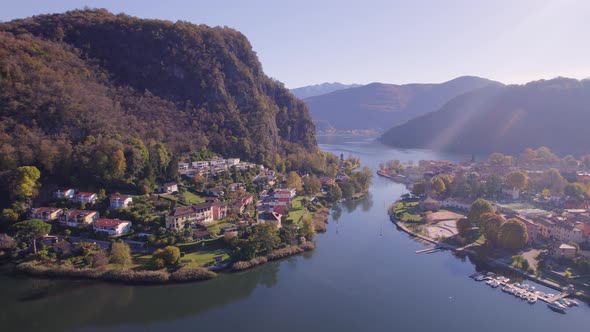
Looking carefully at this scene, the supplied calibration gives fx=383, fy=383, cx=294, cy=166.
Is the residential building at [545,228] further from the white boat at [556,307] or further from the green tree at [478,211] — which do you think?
the white boat at [556,307]

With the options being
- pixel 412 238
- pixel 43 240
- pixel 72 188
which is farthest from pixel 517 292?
pixel 72 188

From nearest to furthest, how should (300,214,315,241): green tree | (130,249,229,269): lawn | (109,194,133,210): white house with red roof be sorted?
(130,249,229,269): lawn
(109,194,133,210): white house with red roof
(300,214,315,241): green tree

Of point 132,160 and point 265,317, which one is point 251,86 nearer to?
point 132,160

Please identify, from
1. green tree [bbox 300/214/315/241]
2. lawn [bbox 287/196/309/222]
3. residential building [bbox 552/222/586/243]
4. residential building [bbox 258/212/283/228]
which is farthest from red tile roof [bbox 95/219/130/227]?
residential building [bbox 552/222/586/243]

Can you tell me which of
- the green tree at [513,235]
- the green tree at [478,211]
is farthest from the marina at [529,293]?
the green tree at [478,211]

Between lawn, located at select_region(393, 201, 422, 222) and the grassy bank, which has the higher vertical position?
lawn, located at select_region(393, 201, 422, 222)

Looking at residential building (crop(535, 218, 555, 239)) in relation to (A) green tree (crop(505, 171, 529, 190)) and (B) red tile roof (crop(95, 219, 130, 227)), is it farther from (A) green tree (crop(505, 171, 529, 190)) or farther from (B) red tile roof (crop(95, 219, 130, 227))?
(B) red tile roof (crop(95, 219, 130, 227))

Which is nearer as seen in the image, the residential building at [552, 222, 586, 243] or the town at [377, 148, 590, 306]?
the town at [377, 148, 590, 306]

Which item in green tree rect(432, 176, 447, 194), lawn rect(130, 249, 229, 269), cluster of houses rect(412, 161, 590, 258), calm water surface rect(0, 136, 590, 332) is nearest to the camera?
calm water surface rect(0, 136, 590, 332)
